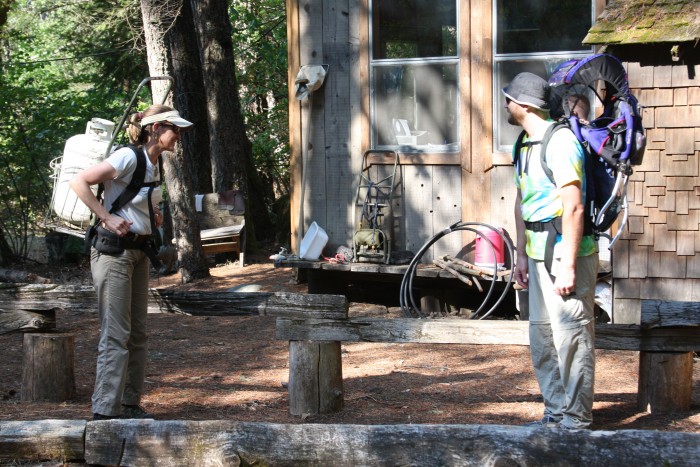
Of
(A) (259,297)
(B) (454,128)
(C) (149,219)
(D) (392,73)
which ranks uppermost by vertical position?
(D) (392,73)

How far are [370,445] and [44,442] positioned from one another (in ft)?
5.48

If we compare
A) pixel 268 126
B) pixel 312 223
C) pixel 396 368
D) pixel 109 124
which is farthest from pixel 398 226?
pixel 268 126

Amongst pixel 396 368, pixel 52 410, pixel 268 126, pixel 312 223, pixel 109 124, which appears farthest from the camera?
pixel 268 126

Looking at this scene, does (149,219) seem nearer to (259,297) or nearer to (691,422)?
(259,297)

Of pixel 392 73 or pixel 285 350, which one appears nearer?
pixel 285 350

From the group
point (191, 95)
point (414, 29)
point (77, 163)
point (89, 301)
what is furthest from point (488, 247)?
point (191, 95)

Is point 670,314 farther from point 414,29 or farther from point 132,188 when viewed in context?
point 414,29

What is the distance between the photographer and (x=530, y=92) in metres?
4.74

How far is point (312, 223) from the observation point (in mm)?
10047

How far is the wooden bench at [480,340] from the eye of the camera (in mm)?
5449

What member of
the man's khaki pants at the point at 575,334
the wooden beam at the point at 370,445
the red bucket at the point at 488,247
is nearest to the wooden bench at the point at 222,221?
the red bucket at the point at 488,247

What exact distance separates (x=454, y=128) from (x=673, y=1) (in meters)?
2.56

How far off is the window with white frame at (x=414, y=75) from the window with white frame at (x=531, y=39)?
46cm

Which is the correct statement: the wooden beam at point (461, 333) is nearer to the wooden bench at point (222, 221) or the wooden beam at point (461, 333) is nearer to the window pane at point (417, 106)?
the window pane at point (417, 106)
